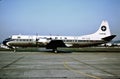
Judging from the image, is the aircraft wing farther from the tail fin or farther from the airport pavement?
the airport pavement

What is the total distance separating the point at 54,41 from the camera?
3612 cm

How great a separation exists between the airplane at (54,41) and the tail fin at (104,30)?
0.29 metres

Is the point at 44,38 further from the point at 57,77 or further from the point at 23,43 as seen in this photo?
the point at 57,77

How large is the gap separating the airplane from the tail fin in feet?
0.97

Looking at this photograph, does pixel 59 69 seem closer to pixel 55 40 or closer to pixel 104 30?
pixel 55 40

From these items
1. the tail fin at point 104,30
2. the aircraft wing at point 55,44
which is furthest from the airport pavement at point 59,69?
the tail fin at point 104,30

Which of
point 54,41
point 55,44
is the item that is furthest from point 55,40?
point 55,44

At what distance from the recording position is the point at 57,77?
10.9 metres

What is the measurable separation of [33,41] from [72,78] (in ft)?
91.2

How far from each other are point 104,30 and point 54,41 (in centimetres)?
1245

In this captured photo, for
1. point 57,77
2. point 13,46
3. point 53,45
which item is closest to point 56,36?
point 53,45

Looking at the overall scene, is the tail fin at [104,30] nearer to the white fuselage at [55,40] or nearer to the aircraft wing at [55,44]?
the white fuselage at [55,40]

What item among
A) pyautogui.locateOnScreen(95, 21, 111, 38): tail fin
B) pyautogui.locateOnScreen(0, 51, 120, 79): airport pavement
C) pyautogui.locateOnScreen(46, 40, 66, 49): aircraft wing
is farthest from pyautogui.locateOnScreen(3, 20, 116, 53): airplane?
pyautogui.locateOnScreen(0, 51, 120, 79): airport pavement

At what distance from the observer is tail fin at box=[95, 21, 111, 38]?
41.7 m
